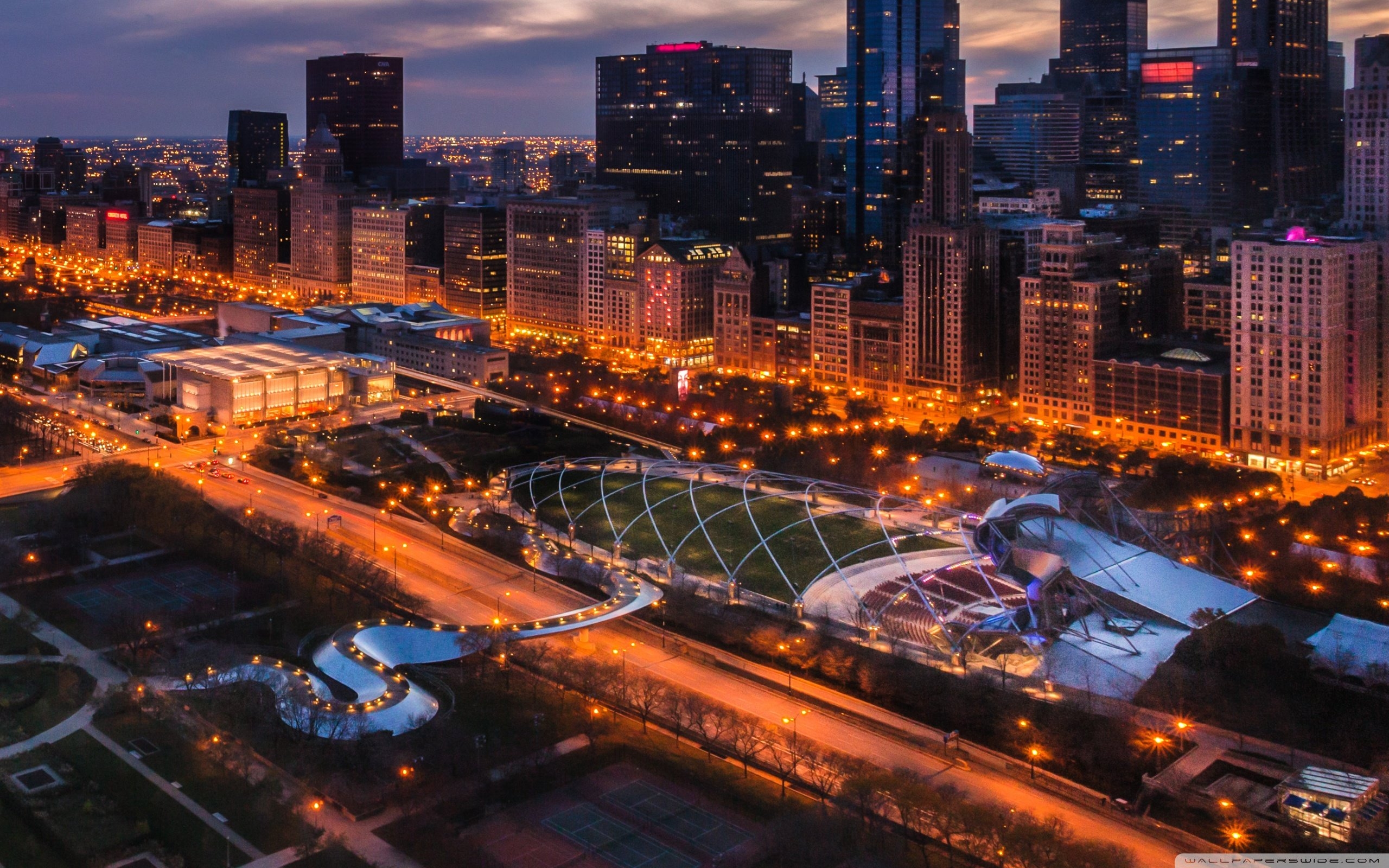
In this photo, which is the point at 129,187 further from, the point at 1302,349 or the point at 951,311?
the point at 1302,349

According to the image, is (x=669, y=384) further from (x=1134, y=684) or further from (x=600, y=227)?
(x=1134, y=684)

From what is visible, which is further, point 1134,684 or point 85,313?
point 85,313

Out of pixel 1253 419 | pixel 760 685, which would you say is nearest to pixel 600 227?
pixel 1253 419

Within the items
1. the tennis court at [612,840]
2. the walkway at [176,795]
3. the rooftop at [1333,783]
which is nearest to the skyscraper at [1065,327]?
the rooftop at [1333,783]

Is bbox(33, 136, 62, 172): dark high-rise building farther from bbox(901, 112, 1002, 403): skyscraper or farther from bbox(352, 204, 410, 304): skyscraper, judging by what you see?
bbox(901, 112, 1002, 403): skyscraper

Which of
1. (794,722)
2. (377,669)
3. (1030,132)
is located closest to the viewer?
(794,722)

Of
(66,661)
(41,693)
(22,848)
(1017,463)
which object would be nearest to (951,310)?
(1017,463)
